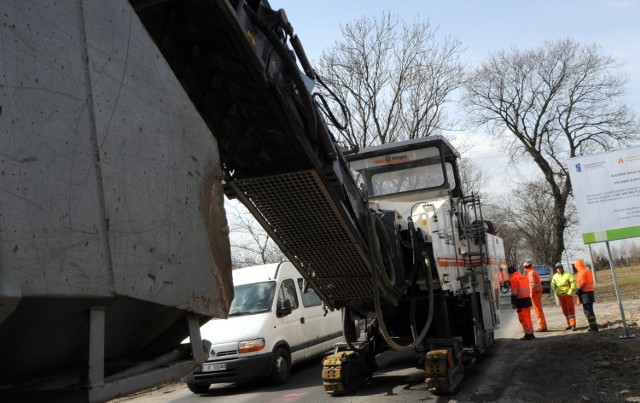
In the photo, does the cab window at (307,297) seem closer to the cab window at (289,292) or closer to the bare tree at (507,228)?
the cab window at (289,292)

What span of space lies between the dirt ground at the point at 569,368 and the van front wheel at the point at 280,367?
3.39 meters

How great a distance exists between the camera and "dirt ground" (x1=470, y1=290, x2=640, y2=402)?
7.09 metres

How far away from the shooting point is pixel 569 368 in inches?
342

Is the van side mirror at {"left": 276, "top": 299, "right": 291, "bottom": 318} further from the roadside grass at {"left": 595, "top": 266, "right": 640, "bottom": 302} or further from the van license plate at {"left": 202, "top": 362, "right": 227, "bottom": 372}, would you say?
the roadside grass at {"left": 595, "top": 266, "right": 640, "bottom": 302}

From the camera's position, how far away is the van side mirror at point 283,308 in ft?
33.4

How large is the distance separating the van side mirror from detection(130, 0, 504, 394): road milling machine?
1.53 meters

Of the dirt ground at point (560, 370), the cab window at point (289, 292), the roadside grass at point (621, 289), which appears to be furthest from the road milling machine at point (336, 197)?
the roadside grass at point (621, 289)

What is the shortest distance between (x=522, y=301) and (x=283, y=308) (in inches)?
219

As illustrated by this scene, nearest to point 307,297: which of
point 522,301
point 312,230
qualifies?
point 522,301

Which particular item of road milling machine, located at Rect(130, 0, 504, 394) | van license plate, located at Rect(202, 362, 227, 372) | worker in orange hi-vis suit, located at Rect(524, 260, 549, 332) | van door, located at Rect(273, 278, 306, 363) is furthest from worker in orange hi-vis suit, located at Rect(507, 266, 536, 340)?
van license plate, located at Rect(202, 362, 227, 372)

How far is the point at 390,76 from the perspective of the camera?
84.6 feet

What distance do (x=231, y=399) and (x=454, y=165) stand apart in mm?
5028

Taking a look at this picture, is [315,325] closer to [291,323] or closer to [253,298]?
[291,323]

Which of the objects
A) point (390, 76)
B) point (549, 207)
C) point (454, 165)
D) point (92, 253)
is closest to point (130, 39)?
point (92, 253)
